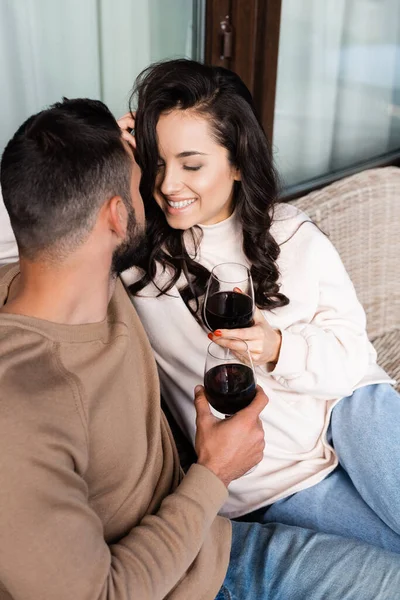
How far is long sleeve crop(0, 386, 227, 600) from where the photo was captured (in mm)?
941

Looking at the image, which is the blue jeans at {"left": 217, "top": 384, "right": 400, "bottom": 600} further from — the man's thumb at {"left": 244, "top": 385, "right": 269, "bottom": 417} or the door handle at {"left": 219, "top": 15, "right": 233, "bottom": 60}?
the door handle at {"left": 219, "top": 15, "right": 233, "bottom": 60}

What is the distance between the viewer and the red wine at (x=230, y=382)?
129 cm

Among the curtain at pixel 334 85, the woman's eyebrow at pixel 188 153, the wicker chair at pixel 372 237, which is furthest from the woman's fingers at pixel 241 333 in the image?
the curtain at pixel 334 85

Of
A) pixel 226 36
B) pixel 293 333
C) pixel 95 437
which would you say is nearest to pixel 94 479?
pixel 95 437

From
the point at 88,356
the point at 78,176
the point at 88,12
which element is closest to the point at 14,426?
the point at 88,356

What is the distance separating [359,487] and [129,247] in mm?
810

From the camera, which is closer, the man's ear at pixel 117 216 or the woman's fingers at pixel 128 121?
the man's ear at pixel 117 216

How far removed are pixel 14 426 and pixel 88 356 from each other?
0.80 feet

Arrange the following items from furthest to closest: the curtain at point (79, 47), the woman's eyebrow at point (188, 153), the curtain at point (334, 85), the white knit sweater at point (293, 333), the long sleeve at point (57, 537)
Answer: the curtain at point (334, 85) < the curtain at point (79, 47) < the white knit sweater at point (293, 333) < the woman's eyebrow at point (188, 153) < the long sleeve at point (57, 537)

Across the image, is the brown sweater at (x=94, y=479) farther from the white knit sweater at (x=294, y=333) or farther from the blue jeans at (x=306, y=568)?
the white knit sweater at (x=294, y=333)

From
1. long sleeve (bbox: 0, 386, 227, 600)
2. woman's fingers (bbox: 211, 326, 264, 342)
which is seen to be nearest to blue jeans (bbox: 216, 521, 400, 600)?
long sleeve (bbox: 0, 386, 227, 600)

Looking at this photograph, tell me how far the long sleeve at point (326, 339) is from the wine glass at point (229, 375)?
9.8 inches

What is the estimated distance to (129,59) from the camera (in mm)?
2207

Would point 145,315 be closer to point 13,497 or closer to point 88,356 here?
point 88,356
